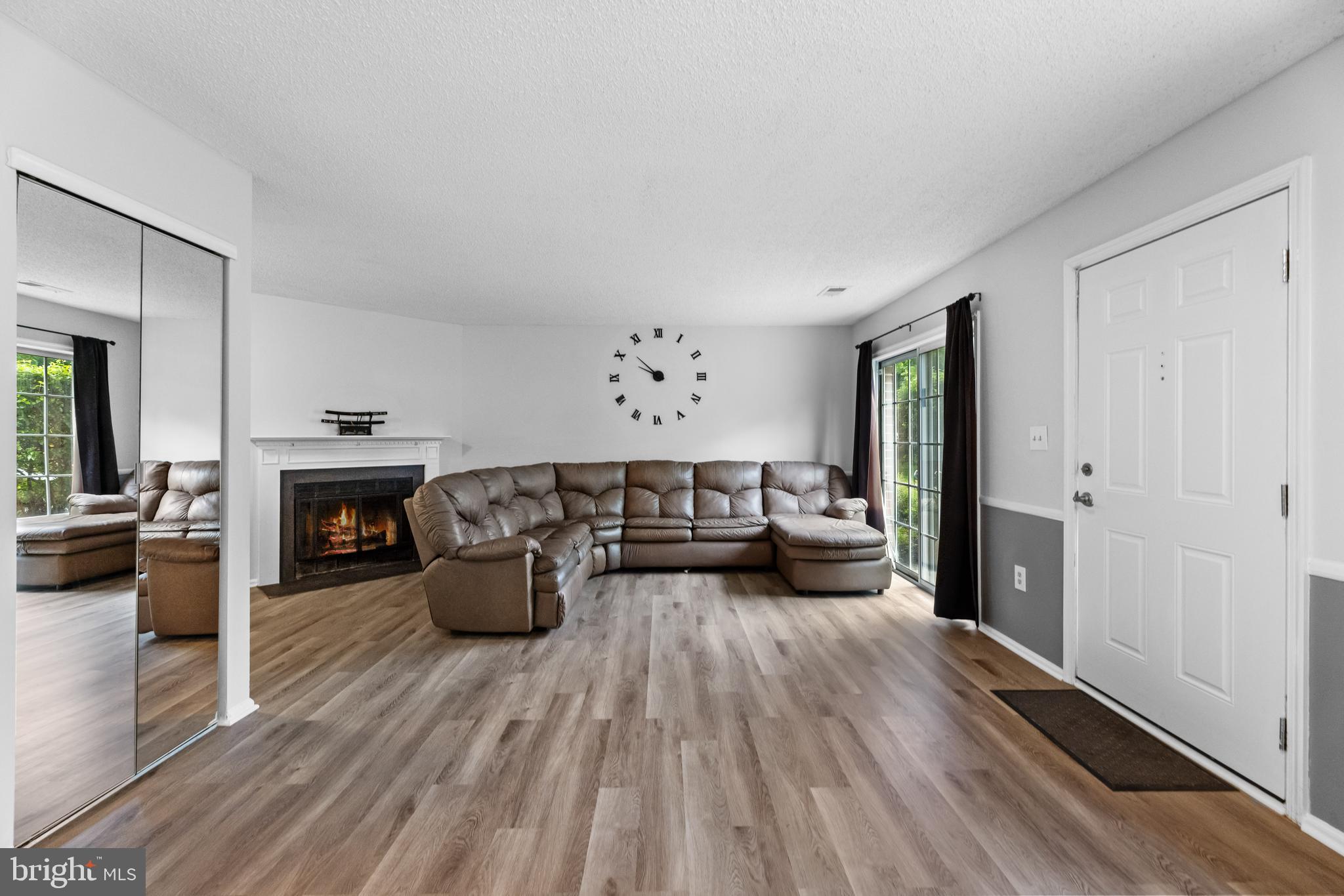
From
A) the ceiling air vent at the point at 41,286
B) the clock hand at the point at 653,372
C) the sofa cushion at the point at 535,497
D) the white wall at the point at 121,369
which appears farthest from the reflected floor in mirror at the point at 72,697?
the clock hand at the point at 653,372

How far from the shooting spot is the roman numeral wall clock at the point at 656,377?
20.0ft

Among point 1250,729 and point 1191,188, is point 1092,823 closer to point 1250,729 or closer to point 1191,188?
point 1250,729

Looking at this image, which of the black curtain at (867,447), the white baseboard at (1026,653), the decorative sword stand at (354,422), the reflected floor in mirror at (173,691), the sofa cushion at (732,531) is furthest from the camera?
the black curtain at (867,447)

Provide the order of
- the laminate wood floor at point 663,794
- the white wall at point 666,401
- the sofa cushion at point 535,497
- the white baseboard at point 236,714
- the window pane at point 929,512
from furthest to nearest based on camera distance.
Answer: the white wall at point 666,401 < the sofa cushion at point 535,497 < the window pane at point 929,512 < the white baseboard at point 236,714 < the laminate wood floor at point 663,794

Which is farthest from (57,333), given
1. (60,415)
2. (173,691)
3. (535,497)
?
(535,497)

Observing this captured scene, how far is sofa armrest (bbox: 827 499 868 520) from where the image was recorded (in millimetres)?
5145

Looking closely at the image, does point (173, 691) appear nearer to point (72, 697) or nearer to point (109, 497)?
point (72, 697)

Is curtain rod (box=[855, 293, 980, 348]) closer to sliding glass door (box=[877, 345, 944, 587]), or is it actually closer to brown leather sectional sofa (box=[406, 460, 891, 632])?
sliding glass door (box=[877, 345, 944, 587])

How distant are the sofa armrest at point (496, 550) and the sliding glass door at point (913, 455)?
2.91m

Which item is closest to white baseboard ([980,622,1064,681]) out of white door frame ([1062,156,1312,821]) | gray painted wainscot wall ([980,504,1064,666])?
gray painted wainscot wall ([980,504,1064,666])

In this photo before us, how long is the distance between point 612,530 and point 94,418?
3734 mm

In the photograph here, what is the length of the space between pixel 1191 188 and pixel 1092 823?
232 centimetres

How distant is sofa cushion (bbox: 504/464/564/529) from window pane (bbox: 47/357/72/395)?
10.2ft

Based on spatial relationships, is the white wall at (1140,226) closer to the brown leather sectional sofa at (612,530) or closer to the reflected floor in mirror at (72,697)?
the brown leather sectional sofa at (612,530)
